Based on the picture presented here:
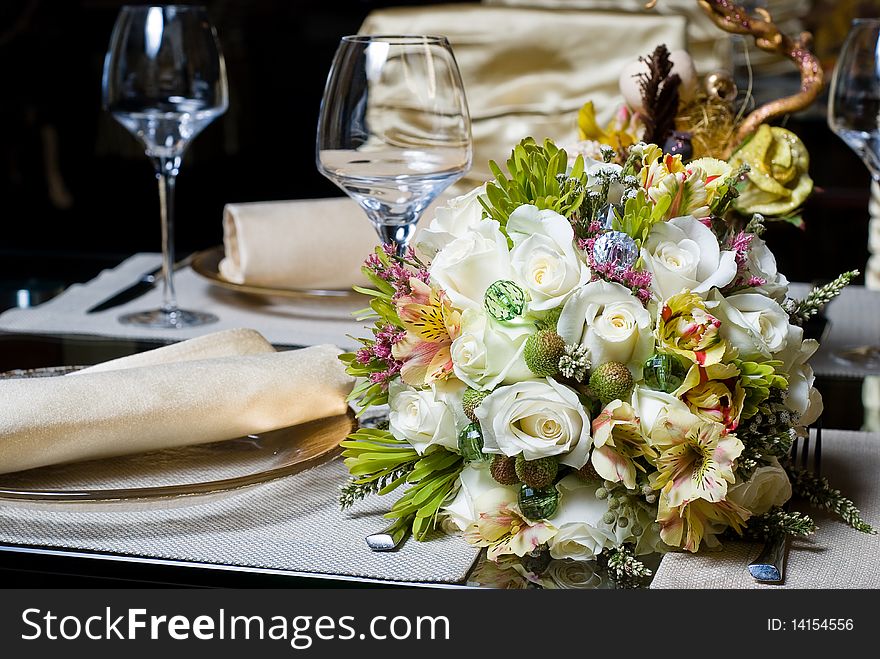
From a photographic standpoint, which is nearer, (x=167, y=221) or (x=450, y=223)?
(x=450, y=223)

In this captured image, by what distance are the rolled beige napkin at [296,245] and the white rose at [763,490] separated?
603mm

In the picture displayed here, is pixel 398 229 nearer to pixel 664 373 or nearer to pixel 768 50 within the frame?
pixel 664 373

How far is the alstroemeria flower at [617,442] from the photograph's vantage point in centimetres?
56

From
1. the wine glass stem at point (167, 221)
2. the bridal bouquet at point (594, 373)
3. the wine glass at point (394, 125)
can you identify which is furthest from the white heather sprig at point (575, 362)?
the wine glass stem at point (167, 221)

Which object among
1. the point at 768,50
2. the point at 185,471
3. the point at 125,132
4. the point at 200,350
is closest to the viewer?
the point at 185,471

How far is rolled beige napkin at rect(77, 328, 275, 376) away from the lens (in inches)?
30.5

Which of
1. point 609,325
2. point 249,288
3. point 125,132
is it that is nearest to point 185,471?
point 609,325

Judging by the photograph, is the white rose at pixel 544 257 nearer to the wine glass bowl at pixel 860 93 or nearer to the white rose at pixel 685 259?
the white rose at pixel 685 259

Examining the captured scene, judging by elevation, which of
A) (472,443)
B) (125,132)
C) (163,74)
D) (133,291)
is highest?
(163,74)

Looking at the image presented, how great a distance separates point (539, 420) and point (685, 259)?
110 mm

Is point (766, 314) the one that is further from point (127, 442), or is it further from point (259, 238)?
point (259, 238)

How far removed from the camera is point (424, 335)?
611 millimetres
